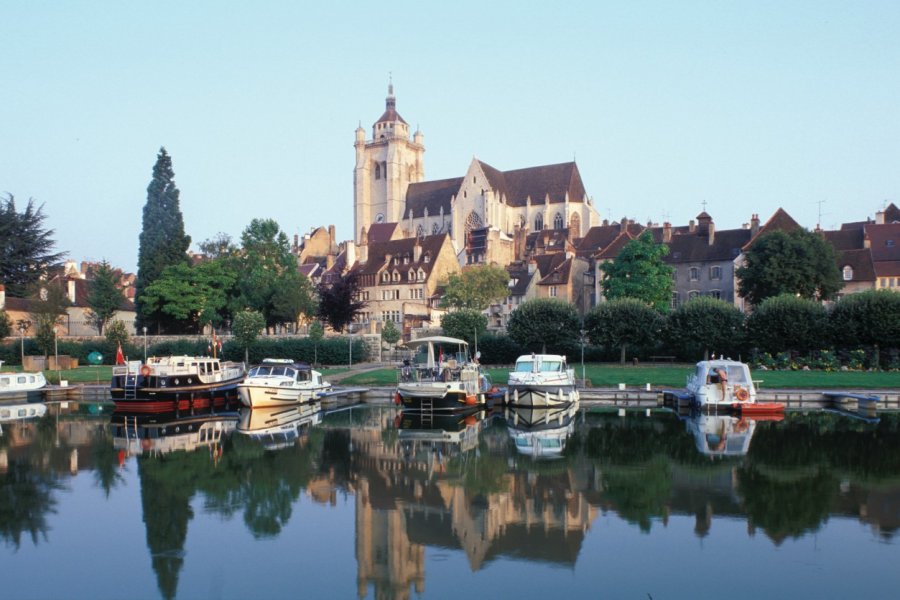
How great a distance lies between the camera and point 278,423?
31.8m

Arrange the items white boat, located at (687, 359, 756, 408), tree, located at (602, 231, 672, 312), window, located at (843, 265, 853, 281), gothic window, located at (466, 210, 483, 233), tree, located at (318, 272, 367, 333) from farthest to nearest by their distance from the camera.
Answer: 1. gothic window, located at (466, 210, 483, 233)
2. window, located at (843, 265, 853, 281)
3. tree, located at (318, 272, 367, 333)
4. tree, located at (602, 231, 672, 312)
5. white boat, located at (687, 359, 756, 408)

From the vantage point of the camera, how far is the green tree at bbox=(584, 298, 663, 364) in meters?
53.2

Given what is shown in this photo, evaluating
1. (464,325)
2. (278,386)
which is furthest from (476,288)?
(278,386)

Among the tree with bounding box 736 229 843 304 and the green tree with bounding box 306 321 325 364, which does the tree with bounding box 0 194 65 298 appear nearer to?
the green tree with bounding box 306 321 325 364

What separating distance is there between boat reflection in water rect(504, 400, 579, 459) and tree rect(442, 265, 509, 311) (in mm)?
42426

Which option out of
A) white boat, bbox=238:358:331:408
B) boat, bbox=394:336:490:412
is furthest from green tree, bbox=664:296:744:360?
white boat, bbox=238:358:331:408

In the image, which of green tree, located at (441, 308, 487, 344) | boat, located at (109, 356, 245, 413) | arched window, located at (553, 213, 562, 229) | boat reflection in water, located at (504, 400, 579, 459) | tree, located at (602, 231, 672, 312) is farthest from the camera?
arched window, located at (553, 213, 562, 229)

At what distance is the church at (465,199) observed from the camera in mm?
122375

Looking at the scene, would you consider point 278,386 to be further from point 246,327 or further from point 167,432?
point 246,327

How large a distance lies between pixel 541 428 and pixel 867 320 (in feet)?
97.0

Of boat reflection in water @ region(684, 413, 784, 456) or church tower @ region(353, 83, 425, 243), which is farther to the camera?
church tower @ region(353, 83, 425, 243)

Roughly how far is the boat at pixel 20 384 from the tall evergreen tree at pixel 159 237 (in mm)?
22224

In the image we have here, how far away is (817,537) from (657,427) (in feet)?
51.5

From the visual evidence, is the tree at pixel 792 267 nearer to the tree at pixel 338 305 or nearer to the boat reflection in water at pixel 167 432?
the tree at pixel 338 305
